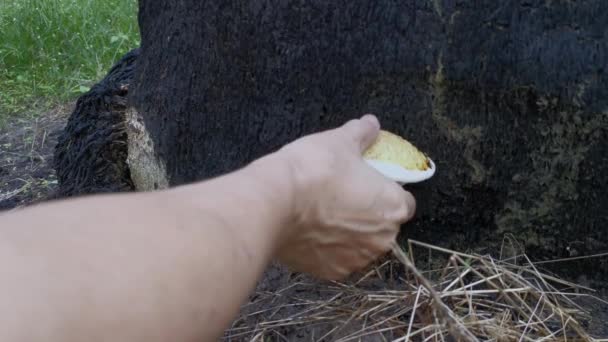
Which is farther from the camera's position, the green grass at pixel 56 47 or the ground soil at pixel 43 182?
the green grass at pixel 56 47

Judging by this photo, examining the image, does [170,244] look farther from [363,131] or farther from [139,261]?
[363,131]

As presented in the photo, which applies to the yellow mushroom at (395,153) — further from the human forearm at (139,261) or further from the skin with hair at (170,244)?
the human forearm at (139,261)

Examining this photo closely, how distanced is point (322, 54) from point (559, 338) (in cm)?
88

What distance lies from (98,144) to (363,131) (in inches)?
52.1

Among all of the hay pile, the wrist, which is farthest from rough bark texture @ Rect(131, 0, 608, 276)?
the wrist

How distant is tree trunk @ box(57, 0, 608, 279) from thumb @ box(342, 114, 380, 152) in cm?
20

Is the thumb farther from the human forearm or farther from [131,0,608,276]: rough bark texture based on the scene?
the human forearm

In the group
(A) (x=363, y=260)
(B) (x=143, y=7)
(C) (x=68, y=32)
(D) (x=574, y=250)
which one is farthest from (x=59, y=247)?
(C) (x=68, y=32)

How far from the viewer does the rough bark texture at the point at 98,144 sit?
2.49 meters

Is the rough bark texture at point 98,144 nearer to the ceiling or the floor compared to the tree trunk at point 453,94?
nearer to the floor

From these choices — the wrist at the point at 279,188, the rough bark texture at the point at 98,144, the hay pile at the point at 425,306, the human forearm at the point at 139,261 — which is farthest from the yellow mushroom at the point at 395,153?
the rough bark texture at the point at 98,144

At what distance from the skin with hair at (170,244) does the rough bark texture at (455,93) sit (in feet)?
1.24

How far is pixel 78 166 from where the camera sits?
2584 mm

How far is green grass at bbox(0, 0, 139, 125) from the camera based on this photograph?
4418mm
